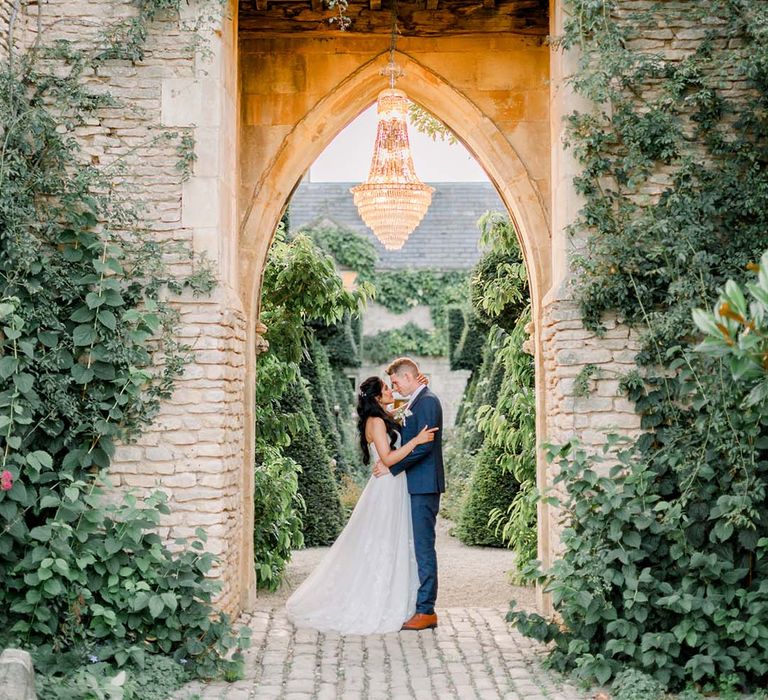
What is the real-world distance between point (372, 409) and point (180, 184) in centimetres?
195

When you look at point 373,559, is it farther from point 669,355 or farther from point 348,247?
point 348,247

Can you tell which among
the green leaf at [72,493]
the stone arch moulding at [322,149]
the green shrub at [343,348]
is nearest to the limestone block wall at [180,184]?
the green leaf at [72,493]

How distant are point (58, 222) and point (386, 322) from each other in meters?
17.9

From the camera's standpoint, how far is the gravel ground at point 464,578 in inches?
308

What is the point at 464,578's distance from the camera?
8883mm

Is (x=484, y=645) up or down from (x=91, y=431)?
down

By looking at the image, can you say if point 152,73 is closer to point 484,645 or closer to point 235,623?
point 235,623

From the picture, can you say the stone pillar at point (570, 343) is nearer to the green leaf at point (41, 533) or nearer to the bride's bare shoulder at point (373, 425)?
the bride's bare shoulder at point (373, 425)

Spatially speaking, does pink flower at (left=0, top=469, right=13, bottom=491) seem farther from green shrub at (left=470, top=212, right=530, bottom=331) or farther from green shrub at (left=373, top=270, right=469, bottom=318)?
green shrub at (left=373, top=270, right=469, bottom=318)

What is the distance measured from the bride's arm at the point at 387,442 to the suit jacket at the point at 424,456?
3 centimetres

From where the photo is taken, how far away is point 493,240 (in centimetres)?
868

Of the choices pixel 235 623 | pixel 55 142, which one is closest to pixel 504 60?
pixel 55 142

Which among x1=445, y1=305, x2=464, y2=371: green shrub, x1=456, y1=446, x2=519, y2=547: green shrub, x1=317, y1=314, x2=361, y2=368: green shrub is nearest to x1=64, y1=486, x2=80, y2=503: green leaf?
x1=456, y1=446, x2=519, y2=547: green shrub

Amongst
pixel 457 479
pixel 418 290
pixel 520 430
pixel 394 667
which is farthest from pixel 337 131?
pixel 418 290
